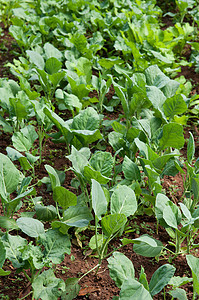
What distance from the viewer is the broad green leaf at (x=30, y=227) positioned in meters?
1.75

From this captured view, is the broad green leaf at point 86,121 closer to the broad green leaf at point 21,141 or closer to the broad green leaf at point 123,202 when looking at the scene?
the broad green leaf at point 21,141

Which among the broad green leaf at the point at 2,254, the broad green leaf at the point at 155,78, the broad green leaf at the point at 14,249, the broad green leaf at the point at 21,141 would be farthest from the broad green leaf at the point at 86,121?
the broad green leaf at the point at 2,254

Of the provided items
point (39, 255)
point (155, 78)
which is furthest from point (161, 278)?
point (155, 78)

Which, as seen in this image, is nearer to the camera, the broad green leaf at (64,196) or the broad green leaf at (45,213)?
the broad green leaf at (64,196)

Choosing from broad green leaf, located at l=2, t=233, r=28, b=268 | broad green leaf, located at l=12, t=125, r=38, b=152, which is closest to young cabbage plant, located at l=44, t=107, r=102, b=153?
broad green leaf, located at l=12, t=125, r=38, b=152

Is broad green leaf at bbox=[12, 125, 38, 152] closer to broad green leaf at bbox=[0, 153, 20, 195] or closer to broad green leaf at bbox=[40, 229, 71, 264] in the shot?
broad green leaf at bbox=[0, 153, 20, 195]

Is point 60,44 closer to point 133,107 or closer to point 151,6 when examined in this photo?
point 151,6

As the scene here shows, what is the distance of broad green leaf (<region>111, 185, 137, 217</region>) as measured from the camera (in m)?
1.86

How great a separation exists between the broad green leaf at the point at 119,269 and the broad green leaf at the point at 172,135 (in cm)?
87

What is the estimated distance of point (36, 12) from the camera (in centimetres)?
457

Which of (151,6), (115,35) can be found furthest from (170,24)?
(115,35)

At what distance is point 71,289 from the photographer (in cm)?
178

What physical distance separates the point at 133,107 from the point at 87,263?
1.16 m

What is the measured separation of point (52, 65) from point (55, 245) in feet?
5.68
